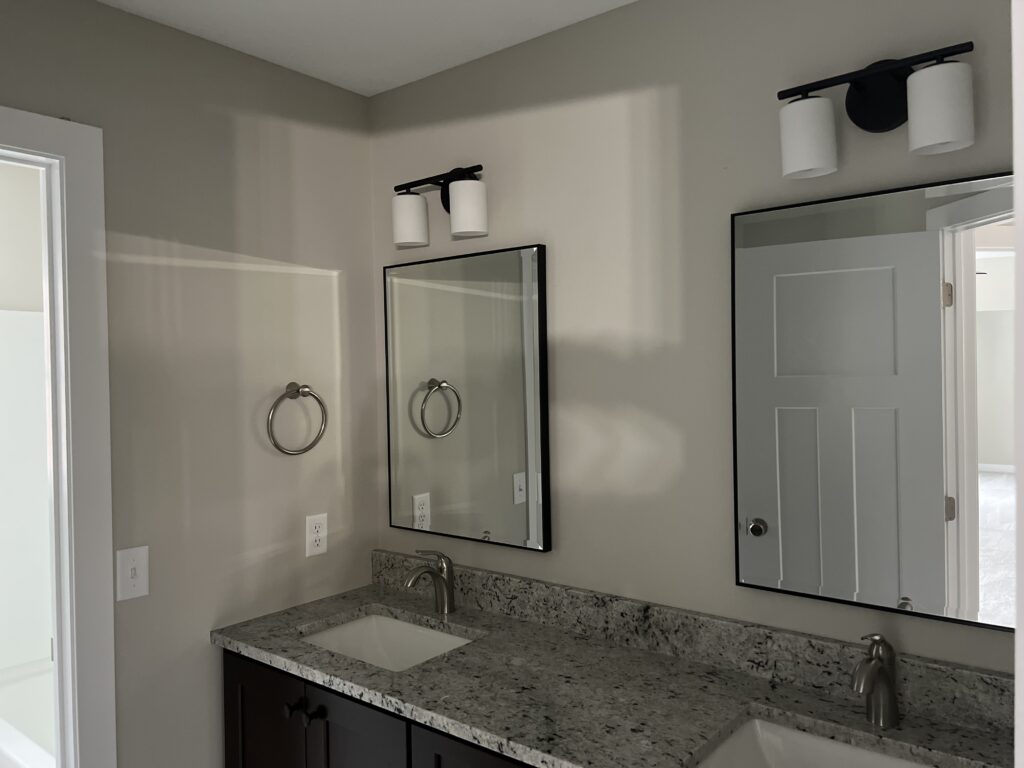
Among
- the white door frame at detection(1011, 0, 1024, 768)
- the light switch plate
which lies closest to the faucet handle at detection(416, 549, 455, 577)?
the light switch plate

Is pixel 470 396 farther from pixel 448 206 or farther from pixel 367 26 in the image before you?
pixel 367 26

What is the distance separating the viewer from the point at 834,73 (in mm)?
1579

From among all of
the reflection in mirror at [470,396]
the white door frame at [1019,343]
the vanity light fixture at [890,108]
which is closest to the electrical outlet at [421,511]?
the reflection in mirror at [470,396]

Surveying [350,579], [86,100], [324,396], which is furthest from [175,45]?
[350,579]

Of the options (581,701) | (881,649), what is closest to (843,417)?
(881,649)

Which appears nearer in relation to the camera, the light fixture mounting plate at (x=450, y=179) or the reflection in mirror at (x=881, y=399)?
the reflection in mirror at (x=881, y=399)

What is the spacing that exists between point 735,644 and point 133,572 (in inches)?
56.3

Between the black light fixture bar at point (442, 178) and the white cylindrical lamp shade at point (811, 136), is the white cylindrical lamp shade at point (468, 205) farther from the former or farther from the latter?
the white cylindrical lamp shade at point (811, 136)

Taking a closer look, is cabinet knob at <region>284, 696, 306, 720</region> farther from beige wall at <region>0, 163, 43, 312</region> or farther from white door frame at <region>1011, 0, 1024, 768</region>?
beige wall at <region>0, 163, 43, 312</region>

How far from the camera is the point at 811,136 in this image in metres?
1.52

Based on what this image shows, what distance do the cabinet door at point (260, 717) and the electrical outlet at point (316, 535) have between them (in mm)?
373

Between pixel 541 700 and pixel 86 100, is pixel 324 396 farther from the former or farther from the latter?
pixel 541 700

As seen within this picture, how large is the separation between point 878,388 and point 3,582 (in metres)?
3.21

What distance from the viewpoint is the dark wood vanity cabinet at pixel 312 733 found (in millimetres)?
1570
